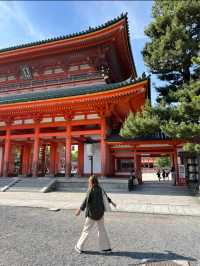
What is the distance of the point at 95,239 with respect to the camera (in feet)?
17.3

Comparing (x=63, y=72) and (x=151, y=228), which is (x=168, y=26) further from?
(x=151, y=228)

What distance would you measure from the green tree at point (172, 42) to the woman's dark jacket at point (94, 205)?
940 centimetres

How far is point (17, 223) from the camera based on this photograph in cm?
669

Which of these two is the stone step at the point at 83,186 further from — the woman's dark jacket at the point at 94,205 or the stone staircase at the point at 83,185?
the woman's dark jacket at the point at 94,205

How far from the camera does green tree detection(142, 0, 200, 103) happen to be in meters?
12.2

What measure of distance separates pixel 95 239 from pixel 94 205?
1370 mm

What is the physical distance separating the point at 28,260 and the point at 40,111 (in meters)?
13.3

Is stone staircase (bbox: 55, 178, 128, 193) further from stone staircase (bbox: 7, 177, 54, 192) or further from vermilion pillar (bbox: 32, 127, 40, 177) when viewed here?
vermilion pillar (bbox: 32, 127, 40, 177)

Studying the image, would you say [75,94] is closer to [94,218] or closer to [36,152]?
[36,152]

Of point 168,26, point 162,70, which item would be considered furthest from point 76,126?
point 168,26

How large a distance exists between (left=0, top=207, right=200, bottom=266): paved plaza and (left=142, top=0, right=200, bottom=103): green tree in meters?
7.98

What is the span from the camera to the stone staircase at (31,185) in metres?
13.8

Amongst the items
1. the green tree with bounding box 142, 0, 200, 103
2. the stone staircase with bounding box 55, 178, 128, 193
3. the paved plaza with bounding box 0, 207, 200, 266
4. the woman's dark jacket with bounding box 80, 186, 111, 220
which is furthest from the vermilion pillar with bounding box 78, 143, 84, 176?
the woman's dark jacket with bounding box 80, 186, 111, 220

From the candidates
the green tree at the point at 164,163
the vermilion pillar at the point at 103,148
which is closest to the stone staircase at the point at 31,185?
the vermilion pillar at the point at 103,148
